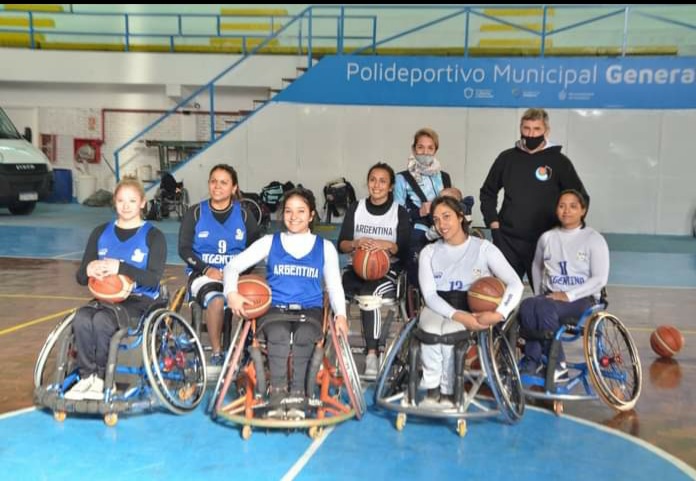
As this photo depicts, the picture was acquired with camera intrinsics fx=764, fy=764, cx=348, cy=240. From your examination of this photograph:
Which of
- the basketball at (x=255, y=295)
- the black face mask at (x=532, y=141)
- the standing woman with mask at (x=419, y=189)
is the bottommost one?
the basketball at (x=255, y=295)

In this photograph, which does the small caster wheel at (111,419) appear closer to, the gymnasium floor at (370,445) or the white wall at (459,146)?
the gymnasium floor at (370,445)

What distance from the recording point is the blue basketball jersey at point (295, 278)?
393 centimetres

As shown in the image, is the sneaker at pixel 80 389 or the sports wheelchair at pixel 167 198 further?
the sports wheelchair at pixel 167 198

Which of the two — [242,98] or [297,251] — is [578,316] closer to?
[297,251]

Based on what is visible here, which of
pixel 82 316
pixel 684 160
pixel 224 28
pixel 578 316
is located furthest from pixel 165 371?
pixel 224 28

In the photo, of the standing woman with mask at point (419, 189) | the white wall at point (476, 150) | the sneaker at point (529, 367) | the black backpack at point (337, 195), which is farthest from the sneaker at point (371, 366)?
the white wall at point (476, 150)

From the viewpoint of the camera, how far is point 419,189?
5.06 metres

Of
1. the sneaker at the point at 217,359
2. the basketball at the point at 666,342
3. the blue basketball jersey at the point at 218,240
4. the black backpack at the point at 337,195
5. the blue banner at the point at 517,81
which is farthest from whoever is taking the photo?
the black backpack at the point at 337,195

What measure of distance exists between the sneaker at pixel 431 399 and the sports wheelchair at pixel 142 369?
115 centimetres

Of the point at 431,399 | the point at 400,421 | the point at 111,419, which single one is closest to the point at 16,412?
the point at 111,419

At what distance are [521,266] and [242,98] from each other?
39.4 feet

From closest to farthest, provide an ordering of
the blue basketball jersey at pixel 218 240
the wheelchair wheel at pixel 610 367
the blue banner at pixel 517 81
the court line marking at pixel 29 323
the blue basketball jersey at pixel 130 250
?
the wheelchair wheel at pixel 610 367 → the blue basketball jersey at pixel 130 250 → the blue basketball jersey at pixel 218 240 → the court line marking at pixel 29 323 → the blue banner at pixel 517 81

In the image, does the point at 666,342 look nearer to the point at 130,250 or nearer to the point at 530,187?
the point at 530,187

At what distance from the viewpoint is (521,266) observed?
473 centimetres
